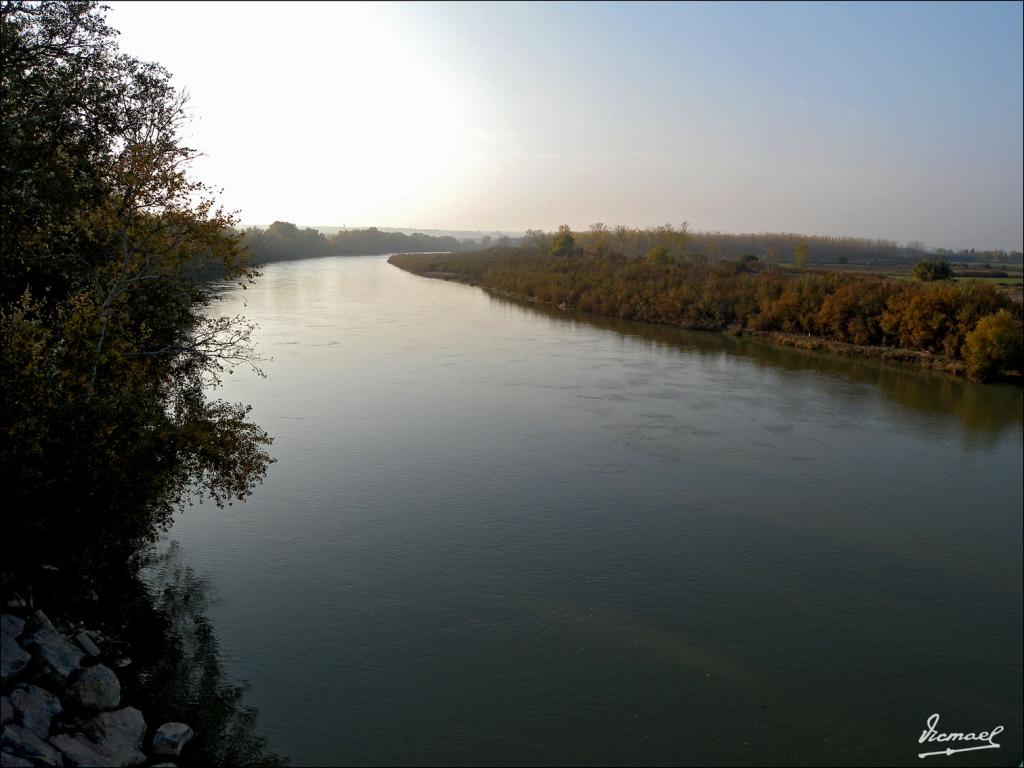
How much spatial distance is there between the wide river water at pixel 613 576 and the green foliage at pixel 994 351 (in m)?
5.09

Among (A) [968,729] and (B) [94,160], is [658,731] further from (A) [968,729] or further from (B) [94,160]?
(B) [94,160]

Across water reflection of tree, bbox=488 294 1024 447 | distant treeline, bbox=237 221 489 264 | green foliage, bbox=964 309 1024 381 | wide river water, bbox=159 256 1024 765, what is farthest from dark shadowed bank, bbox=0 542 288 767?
distant treeline, bbox=237 221 489 264

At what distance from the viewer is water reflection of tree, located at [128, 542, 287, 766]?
668 cm

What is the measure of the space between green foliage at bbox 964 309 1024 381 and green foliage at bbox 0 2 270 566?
24298mm

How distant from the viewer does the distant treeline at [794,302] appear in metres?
26.8

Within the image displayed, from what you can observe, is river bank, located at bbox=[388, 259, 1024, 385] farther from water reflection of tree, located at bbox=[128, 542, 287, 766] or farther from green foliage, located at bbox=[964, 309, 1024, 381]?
water reflection of tree, located at bbox=[128, 542, 287, 766]

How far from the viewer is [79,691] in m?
6.23

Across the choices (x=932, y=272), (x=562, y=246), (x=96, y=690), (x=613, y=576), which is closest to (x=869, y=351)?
(x=932, y=272)

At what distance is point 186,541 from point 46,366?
13.1 feet

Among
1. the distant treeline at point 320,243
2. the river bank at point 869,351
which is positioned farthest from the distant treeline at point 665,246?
the river bank at point 869,351

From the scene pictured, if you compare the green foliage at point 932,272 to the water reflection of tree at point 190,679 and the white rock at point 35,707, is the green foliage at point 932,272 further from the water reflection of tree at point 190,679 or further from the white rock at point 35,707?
the white rock at point 35,707

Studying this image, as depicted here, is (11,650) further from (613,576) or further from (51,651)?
(613,576)

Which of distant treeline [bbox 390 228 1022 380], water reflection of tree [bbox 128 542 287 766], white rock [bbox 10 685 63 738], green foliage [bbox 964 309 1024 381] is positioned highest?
distant treeline [bbox 390 228 1022 380]

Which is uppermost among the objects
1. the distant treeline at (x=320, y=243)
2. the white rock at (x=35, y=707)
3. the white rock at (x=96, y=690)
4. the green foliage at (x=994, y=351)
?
the distant treeline at (x=320, y=243)
